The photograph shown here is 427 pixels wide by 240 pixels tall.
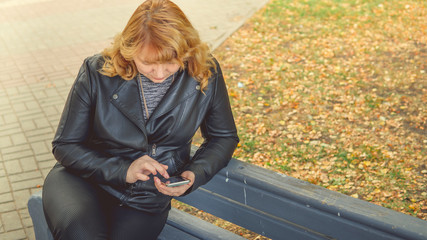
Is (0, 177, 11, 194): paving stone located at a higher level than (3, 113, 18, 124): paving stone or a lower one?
higher

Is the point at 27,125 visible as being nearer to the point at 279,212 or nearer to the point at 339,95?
the point at 339,95

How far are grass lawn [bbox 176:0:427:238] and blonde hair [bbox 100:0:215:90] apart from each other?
2.44m

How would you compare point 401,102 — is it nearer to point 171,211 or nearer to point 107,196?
point 171,211

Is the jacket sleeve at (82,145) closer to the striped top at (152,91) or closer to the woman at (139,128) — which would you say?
the woman at (139,128)

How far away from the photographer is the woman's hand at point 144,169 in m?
2.31

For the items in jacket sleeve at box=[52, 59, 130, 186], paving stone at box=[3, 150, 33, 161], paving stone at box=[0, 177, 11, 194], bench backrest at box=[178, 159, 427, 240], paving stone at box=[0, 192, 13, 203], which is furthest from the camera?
paving stone at box=[3, 150, 33, 161]

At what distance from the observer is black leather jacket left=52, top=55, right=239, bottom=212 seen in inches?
95.6

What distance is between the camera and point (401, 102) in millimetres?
5656

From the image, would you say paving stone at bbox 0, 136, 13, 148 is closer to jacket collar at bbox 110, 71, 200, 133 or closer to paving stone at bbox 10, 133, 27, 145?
paving stone at bbox 10, 133, 27, 145

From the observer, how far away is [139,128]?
2.46 meters

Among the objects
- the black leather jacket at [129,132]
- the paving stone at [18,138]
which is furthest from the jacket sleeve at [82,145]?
the paving stone at [18,138]

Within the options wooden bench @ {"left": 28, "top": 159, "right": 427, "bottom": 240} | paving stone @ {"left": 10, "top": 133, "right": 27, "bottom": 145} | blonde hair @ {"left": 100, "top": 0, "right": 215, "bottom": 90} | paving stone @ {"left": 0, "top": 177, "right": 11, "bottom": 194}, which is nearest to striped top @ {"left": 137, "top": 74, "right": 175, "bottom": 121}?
blonde hair @ {"left": 100, "top": 0, "right": 215, "bottom": 90}

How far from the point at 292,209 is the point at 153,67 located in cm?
96

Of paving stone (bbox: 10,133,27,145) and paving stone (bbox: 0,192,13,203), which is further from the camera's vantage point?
paving stone (bbox: 10,133,27,145)
